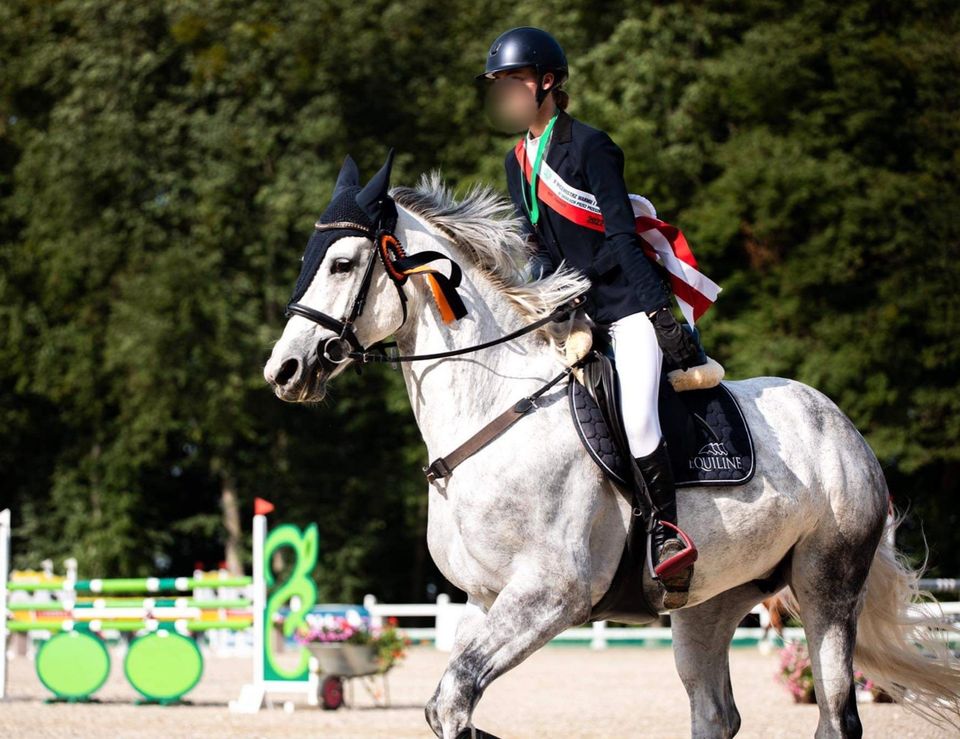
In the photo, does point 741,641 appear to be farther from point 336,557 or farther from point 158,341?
point 158,341

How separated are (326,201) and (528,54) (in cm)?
2223

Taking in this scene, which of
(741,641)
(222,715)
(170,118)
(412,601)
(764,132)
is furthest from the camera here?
(412,601)

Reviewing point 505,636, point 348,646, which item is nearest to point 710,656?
point 505,636

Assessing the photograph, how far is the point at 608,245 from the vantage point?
555cm

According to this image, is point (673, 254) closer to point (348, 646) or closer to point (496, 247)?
point (496, 247)

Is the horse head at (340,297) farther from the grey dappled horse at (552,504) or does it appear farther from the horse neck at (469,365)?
the horse neck at (469,365)

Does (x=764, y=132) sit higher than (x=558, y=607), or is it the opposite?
(x=764, y=132)

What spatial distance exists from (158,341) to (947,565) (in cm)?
1696

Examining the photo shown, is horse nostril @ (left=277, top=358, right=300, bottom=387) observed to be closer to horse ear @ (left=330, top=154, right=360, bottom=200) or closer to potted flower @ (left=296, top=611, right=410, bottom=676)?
horse ear @ (left=330, top=154, right=360, bottom=200)

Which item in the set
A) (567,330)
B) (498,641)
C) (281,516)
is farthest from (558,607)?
(281,516)

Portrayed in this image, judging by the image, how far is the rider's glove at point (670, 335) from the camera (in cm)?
552

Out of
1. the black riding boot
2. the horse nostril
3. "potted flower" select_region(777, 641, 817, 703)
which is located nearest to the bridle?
the horse nostril

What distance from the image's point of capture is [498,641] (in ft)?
15.9

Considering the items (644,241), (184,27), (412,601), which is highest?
(184,27)
